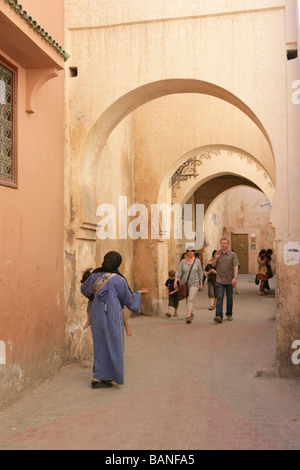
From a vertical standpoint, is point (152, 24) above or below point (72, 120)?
above

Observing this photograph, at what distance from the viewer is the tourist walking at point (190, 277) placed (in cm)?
992

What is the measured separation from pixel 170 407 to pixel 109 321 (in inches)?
45.3

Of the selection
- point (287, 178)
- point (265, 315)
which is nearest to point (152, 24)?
point (287, 178)

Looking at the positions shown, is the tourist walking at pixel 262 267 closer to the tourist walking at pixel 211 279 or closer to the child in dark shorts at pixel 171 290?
the tourist walking at pixel 211 279

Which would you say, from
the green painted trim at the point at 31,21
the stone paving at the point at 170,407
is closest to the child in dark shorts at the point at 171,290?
the stone paving at the point at 170,407

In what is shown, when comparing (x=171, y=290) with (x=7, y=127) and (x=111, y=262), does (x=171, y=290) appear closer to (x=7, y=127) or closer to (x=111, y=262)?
(x=111, y=262)

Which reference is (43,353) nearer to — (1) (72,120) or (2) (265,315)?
(1) (72,120)

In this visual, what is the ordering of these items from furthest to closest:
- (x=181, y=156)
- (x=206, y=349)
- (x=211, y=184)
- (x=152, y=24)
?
Result: 1. (x=211, y=184)
2. (x=181, y=156)
3. (x=206, y=349)
4. (x=152, y=24)

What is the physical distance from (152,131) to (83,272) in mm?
5197

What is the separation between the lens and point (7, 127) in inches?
196

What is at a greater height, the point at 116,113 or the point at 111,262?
→ the point at 116,113

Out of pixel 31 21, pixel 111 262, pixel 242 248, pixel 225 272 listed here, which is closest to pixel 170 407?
pixel 111 262

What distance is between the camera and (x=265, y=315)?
36.6ft

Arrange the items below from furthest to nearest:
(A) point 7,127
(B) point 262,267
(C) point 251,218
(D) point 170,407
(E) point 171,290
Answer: (C) point 251,218 → (B) point 262,267 → (E) point 171,290 → (A) point 7,127 → (D) point 170,407
